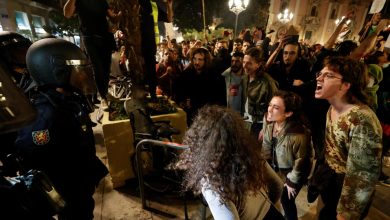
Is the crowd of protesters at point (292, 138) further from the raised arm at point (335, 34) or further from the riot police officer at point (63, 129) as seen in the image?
the riot police officer at point (63, 129)

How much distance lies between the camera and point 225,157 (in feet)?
4.59

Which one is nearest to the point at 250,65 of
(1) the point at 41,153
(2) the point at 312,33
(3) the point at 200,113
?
(3) the point at 200,113

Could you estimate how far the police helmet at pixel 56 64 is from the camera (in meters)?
1.98

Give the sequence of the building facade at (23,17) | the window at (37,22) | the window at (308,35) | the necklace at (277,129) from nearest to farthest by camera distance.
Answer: the necklace at (277,129) → the building facade at (23,17) → the window at (37,22) → the window at (308,35)

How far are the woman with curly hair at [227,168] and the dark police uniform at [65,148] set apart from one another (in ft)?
3.72

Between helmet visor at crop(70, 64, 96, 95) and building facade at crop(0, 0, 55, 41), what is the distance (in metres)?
21.8

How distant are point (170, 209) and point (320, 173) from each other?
2.11 m

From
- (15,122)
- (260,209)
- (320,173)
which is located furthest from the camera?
(320,173)

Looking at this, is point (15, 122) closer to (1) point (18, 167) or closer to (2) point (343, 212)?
(1) point (18, 167)

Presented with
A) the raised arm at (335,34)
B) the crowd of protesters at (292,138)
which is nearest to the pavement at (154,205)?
the crowd of protesters at (292,138)

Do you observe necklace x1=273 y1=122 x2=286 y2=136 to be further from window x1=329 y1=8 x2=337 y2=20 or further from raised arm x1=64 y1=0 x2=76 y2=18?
window x1=329 y1=8 x2=337 y2=20

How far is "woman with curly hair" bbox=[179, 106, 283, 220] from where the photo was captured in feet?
4.40

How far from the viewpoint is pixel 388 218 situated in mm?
3037

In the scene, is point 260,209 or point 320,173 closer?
point 260,209
